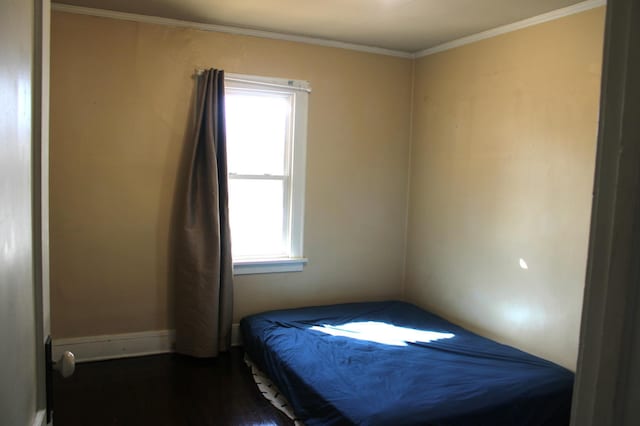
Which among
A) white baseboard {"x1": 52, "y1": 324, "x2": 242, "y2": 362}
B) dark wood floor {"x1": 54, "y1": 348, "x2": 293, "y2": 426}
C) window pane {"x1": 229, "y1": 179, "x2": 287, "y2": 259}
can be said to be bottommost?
dark wood floor {"x1": 54, "y1": 348, "x2": 293, "y2": 426}

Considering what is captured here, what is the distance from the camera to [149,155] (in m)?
3.55

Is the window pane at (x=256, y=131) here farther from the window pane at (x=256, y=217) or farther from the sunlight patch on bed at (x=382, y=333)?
the sunlight patch on bed at (x=382, y=333)

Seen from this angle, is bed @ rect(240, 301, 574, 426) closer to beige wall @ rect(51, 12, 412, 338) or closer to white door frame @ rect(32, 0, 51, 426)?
beige wall @ rect(51, 12, 412, 338)

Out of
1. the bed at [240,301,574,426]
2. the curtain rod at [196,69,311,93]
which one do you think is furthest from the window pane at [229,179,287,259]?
the curtain rod at [196,69,311,93]

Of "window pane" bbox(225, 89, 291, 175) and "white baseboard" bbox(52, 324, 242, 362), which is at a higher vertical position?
"window pane" bbox(225, 89, 291, 175)

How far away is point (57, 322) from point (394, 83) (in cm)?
322

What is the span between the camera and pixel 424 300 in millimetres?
4223

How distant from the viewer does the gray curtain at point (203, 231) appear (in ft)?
11.6

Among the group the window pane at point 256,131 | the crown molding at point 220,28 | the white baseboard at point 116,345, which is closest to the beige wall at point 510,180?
the crown molding at point 220,28

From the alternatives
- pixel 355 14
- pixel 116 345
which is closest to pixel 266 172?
pixel 355 14

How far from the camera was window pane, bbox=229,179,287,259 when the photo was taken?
3883mm

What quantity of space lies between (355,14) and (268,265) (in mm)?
1977

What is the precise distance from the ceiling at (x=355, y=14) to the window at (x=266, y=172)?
1.58 ft

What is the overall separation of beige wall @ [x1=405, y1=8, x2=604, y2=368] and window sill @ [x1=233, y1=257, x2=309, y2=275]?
107cm
